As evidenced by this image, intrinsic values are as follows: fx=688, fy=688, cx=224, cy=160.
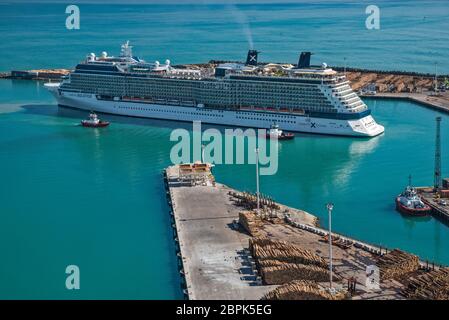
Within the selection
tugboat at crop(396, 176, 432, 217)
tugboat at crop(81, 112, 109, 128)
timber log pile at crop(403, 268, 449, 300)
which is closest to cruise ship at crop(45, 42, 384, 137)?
tugboat at crop(81, 112, 109, 128)

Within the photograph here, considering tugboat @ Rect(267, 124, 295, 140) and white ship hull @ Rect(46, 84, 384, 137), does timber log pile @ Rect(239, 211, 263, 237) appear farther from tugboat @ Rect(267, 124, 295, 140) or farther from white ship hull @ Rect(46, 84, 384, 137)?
white ship hull @ Rect(46, 84, 384, 137)

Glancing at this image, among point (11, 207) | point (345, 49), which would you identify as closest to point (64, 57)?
point (345, 49)

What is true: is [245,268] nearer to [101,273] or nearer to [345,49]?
[101,273]

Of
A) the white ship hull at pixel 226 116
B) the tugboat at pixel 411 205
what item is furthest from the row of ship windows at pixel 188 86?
the tugboat at pixel 411 205

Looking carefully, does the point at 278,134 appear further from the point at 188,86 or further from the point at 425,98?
the point at 425,98

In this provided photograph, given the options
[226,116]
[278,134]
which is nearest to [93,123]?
[226,116]

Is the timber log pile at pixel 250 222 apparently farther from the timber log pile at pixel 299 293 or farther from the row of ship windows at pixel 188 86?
the row of ship windows at pixel 188 86
